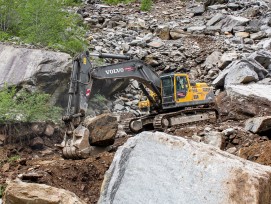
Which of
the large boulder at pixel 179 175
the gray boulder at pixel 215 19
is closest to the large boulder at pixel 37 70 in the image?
the large boulder at pixel 179 175

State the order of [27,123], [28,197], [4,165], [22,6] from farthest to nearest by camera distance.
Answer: [22,6], [27,123], [4,165], [28,197]

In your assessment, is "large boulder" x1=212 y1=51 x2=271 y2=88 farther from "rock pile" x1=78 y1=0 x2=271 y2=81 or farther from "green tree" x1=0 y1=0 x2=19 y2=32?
"green tree" x1=0 y1=0 x2=19 y2=32

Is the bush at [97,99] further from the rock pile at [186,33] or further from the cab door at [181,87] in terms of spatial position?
the rock pile at [186,33]

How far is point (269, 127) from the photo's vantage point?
8422 millimetres

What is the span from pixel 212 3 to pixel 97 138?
1670cm

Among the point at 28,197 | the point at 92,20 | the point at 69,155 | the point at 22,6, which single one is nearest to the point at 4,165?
the point at 69,155

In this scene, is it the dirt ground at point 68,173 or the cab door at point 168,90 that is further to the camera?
the cab door at point 168,90

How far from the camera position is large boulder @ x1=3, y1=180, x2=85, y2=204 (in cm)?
448

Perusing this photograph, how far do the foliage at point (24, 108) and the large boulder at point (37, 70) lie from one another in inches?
27.9

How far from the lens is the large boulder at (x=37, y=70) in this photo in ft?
37.8

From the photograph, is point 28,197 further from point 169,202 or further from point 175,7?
point 175,7

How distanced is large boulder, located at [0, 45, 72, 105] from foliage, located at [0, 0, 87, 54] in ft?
3.05

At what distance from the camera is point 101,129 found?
8461 mm

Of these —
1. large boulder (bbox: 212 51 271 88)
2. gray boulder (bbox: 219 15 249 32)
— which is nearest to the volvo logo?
large boulder (bbox: 212 51 271 88)
